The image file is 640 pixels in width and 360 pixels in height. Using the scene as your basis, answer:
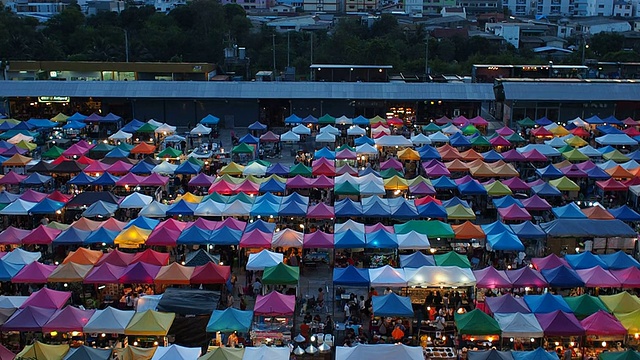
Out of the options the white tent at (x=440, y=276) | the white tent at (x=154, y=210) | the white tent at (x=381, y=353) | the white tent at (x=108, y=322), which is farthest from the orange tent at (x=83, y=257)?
the white tent at (x=440, y=276)

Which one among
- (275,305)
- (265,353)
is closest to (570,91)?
(275,305)

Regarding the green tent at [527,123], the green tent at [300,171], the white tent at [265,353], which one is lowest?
the white tent at [265,353]

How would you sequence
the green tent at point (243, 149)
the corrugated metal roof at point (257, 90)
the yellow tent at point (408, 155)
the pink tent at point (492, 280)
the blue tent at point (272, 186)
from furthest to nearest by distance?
the corrugated metal roof at point (257, 90)
the green tent at point (243, 149)
the yellow tent at point (408, 155)
the blue tent at point (272, 186)
the pink tent at point (492, 280)

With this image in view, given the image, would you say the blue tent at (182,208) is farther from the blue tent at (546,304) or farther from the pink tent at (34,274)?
the blue tent at (546,304)

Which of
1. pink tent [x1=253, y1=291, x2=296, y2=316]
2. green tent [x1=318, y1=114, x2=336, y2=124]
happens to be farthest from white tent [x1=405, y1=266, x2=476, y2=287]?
green tent [x1=318, y1=114, x2=336, y2=124]

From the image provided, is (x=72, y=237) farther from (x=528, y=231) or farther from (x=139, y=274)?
(x=528, y=231)
